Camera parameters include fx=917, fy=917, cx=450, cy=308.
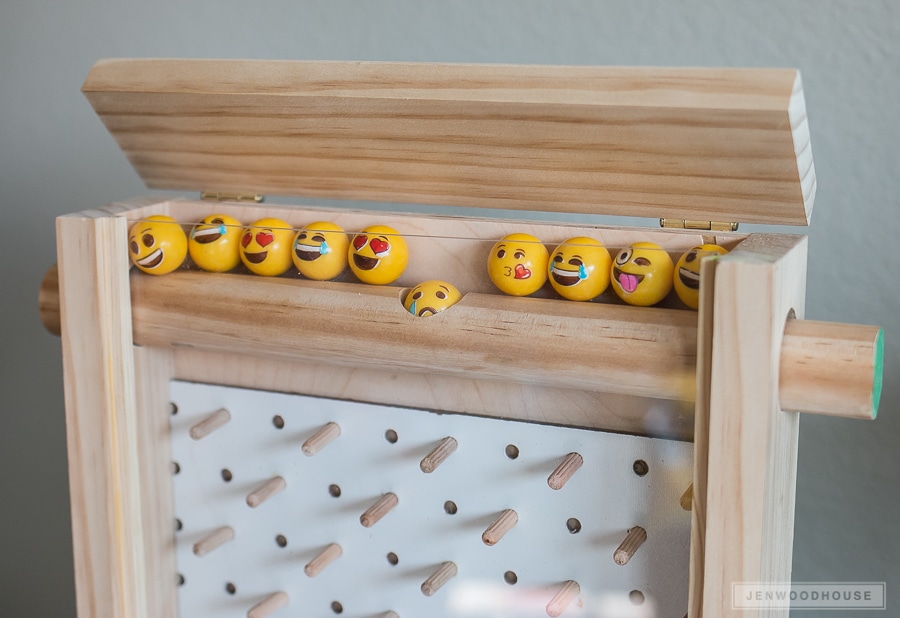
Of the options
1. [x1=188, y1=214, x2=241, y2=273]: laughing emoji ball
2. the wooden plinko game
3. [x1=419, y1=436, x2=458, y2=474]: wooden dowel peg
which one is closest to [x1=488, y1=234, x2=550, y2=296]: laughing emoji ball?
the wooden plinko game

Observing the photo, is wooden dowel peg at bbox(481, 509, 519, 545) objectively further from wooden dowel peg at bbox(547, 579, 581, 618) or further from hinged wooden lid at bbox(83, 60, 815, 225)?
hinged wooden lid at bbox(83, 60, 815, 225)

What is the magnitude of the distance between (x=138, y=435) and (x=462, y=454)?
0.28m

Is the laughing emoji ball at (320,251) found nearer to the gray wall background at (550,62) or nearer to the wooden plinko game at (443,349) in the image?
the wooden plinko game at (443,349)

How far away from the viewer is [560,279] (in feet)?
2.11

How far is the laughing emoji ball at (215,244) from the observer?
75 centimetres

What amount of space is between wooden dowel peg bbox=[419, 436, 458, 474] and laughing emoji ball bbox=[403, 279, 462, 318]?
0.10m

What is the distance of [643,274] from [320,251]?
25cm

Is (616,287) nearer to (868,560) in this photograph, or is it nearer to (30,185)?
(868,560)

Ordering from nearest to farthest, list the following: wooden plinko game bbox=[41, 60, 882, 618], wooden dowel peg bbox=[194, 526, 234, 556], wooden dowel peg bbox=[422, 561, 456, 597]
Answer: wooden plinko game bbox=[41, 60, 882, 618] < wooden dowel peg bbox=[422, 561, 456, 597] < wooden dowel peg bbox=[194, 526, 234, 556]

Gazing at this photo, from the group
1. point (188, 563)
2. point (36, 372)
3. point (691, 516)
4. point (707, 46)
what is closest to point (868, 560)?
point (691, 516)

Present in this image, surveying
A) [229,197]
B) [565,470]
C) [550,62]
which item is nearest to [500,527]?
[565,470]

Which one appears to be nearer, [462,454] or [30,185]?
[462,454]

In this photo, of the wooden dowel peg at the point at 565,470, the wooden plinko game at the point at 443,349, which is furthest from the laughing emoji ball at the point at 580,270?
the wooden dowel peg at the point at 565,470

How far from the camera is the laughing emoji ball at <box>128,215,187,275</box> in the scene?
73 cm
